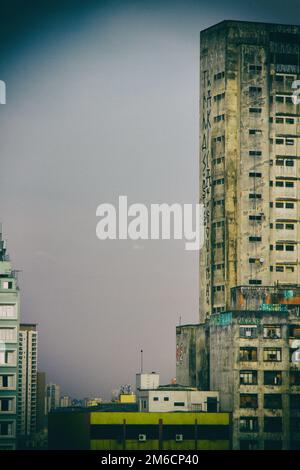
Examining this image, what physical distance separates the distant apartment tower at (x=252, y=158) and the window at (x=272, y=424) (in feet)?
56.0

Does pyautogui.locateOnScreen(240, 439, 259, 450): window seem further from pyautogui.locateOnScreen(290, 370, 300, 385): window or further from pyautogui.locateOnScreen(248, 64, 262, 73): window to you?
pyautogui.locateOnScreen(248, 64, 262, 73): window

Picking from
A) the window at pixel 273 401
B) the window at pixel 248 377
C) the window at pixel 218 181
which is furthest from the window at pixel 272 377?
the window at pixel 218 181

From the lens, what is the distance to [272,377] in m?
169

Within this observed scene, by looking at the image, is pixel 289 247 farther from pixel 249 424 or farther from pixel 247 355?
pixel 249 424

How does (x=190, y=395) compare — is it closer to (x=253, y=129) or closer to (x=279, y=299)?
(x=279, y=299)

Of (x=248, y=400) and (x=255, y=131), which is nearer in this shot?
(x=248, y=400)

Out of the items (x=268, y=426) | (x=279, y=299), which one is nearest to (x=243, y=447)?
(x=268, y=426)

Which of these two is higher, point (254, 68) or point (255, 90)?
point (254, 68)

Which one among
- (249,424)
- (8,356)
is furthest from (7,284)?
(249,424)

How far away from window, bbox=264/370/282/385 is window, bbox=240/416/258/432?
162 inches

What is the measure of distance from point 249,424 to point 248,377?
16.1ft

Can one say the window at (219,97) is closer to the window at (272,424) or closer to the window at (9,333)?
the window at (272,424)

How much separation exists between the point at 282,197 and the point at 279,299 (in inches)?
488
